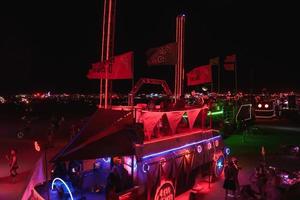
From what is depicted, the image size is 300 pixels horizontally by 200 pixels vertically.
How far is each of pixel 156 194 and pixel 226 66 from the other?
93.8 ft

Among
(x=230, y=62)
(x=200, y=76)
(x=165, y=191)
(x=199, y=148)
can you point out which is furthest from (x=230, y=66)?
(x=165, y=191)

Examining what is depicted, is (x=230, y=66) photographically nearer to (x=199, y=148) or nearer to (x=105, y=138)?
(x=199, y=148)

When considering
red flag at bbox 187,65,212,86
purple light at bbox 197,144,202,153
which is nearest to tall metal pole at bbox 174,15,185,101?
red flag at bbox 187,65,212,86

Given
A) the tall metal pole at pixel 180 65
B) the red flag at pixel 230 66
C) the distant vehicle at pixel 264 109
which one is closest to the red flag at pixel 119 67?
the tall metal pole at pixel 180 65

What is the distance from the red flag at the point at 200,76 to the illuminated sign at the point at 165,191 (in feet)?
27.3

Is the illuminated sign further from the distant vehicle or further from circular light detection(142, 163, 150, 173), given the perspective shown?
the distant vehicle

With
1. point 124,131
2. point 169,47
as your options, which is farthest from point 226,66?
point 124,131

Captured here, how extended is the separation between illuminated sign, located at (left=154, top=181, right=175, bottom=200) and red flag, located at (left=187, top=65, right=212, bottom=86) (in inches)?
328

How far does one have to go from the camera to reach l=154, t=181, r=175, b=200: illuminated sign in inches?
534

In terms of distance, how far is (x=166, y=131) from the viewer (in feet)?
52.1

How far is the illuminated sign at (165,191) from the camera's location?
1357 centimetres

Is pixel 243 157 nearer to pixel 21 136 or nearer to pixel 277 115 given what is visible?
pixel 21 136

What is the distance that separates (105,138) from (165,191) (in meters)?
3.73

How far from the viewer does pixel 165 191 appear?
1395 cm
